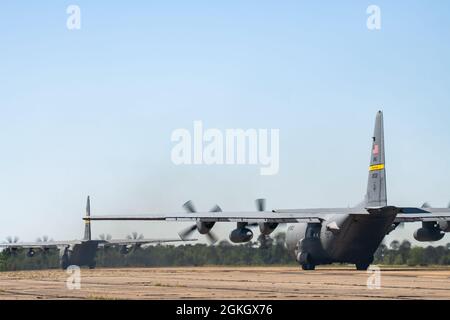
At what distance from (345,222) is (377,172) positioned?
4.12 metres

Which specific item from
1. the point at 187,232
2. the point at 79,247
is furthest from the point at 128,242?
the point at 187,232

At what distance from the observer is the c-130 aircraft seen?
57938 millimetres

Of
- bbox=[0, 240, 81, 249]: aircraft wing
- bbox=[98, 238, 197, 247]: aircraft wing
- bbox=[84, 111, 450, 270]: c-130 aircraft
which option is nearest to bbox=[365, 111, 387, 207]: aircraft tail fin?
bbox=[84, 111, 450, 270]: c-130 aircraft

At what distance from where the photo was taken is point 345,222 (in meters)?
59.2

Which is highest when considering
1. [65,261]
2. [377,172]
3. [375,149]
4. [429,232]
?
[375,149]

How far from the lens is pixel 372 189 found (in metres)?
58.1

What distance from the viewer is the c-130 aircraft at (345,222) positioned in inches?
2281

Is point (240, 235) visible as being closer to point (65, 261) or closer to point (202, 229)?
point (202, 229)

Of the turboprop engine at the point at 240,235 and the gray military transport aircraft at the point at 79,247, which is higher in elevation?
the turboprop engine at the point at 240,235

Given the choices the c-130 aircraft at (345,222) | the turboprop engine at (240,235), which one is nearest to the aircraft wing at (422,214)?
the c-130 aircraft at (345,222)

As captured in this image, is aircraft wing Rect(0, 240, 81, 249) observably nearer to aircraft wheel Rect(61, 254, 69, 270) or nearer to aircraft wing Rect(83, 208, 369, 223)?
aircraft wheel Rect(61, 254, 69, 270)

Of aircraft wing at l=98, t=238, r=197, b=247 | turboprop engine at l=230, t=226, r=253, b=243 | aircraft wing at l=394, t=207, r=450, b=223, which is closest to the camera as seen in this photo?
aircraft wing at l=394, t=207, r=450, b=223

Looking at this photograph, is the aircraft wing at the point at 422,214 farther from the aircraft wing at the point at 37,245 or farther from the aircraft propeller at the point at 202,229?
the aircraft wing at the point at 37,245

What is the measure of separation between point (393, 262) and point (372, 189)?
1618 inches
